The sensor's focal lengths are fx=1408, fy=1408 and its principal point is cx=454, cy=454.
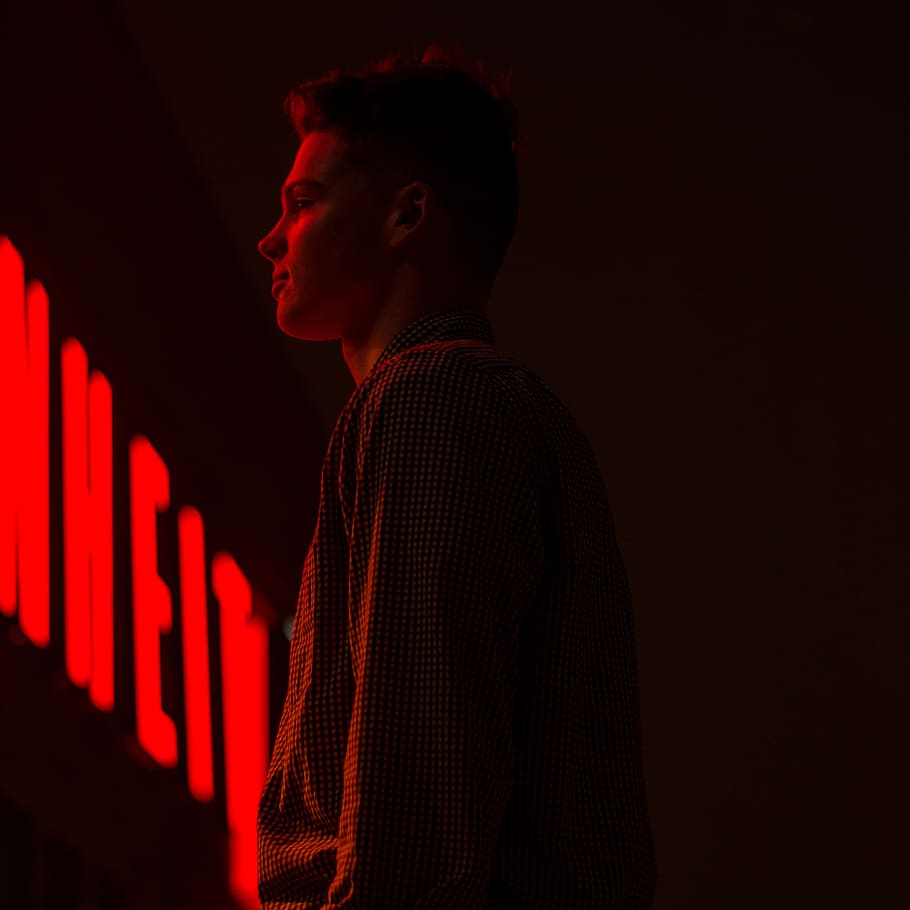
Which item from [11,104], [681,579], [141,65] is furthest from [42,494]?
[681,579]

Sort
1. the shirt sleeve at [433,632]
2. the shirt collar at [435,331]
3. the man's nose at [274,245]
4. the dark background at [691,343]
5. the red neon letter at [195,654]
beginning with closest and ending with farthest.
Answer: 1. the shirt sleeve at [433,632]
2. the shirt collar at [435,331]
3. the man's nose at [274,245]
4. the red neon letter at [195,654]
5. the dark background at [691,343]

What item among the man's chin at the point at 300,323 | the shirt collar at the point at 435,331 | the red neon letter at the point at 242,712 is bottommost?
the red neon letter at the point at 242,712

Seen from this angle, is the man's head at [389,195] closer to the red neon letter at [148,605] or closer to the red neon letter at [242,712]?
the red neon letter at [148,605]

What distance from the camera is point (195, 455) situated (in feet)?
8.95

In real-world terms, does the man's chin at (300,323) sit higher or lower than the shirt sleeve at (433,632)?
higher

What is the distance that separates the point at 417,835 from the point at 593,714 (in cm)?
21

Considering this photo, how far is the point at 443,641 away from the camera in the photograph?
2.60 feet

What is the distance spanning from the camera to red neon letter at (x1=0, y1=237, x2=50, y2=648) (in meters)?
2.15

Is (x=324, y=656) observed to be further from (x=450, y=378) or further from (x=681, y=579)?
(x=681, y=579)

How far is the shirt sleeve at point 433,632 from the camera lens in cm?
76

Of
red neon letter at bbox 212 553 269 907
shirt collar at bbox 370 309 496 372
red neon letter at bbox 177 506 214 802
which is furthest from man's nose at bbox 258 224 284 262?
red neon letter at bbox 212 553 269 907

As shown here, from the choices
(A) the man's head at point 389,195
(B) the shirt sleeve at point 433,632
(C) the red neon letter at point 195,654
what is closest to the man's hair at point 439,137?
(A) the man's head at point 389,195

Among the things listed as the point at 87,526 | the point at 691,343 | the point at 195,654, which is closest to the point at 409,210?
the point at 87,526

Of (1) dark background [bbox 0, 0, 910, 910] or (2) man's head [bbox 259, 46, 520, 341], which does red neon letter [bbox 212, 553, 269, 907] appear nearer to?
(1) dark background [bbox 0, 0, 910, 910]
